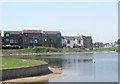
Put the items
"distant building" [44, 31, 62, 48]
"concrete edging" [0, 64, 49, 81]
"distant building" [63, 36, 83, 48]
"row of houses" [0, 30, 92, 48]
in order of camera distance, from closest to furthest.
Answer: "concrete edging" [0, 64, 49, 81]
"row of houses" [0, 30, 92, 48]
"distant building" [44, 31, 62, 48]
"distant building" [63, 36, 83, 48]

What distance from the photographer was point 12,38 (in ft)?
467

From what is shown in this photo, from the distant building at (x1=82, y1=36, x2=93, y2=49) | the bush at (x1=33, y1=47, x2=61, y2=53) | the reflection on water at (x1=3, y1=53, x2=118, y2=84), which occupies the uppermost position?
the distant building at (x1=82, y1=36, x2=93, y2=49)

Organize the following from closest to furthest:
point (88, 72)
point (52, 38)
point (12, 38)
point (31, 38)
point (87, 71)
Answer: point (88, 72)
point (87, 71)
point (12, 38)
point (31, 38)
point (52, 38)

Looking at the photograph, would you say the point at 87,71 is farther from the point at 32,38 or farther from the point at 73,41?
the point at 73,41

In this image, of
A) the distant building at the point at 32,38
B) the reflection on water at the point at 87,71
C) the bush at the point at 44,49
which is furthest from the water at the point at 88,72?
the distant building at the point at 32,38

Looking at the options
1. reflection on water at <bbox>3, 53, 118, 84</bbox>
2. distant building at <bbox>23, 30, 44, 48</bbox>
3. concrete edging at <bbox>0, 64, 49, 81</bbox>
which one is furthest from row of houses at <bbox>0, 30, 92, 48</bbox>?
concrete edging at <bbox>0, 64, 49, 81</bbox>

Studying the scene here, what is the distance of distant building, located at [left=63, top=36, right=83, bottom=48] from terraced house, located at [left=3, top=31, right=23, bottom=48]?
1369 inches

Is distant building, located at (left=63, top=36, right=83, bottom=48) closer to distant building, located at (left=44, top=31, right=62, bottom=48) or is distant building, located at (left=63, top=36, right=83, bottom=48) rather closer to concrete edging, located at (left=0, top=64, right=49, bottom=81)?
distant building, located at (left=44, top=31, right=62, bottom=48)

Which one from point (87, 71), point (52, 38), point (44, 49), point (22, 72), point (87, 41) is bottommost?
point (87, 71)

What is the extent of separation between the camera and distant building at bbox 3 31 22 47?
142 metres

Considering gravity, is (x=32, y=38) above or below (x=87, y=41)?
above

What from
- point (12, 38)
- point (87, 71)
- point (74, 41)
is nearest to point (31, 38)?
point (12, 38)

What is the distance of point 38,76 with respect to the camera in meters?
40.1

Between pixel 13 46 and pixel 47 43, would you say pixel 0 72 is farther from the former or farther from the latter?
pixel 47 43
